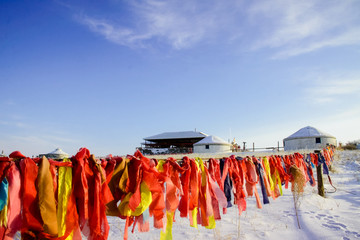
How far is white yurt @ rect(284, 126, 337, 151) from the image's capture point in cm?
2980

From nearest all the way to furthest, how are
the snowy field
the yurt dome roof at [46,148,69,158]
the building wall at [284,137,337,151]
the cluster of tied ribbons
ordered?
1. the cluster of tied ribbons
2. the snowy field
3. the building wall at [284,137,337,151]
4. the yurt dome roof at [46,148,69,158]

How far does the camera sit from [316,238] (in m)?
4.21

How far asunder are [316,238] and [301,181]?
1.46 metres

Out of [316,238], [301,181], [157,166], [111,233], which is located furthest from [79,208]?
[301,181]

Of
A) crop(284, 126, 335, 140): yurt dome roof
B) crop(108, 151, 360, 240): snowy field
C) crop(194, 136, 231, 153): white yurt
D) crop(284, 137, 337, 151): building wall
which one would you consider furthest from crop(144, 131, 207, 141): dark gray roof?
crop(108, 151, 360, 240): snowy field

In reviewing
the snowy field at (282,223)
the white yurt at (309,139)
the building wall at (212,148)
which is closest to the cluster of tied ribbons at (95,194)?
the snowy field at (282,223)

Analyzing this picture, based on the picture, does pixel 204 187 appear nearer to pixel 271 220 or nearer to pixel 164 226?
pixel 164 226

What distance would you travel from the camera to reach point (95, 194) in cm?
222

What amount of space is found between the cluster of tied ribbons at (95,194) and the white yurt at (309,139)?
3086 centimetres

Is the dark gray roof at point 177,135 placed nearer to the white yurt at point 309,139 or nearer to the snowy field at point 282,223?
the white yurt at point 309,139

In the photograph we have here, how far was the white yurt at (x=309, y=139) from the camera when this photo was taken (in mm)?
29797

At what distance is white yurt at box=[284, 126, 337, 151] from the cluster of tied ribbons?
30.9m

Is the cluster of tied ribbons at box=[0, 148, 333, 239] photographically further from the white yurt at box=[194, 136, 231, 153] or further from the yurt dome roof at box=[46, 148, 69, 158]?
the yurt dome roof at box=[46, 148, 69, 158]

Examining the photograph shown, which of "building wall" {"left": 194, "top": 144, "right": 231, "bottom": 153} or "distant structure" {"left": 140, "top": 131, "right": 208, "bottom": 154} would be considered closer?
"building wall" {"left": 194, "top": 144, "right": 231, "bottom": 153}
